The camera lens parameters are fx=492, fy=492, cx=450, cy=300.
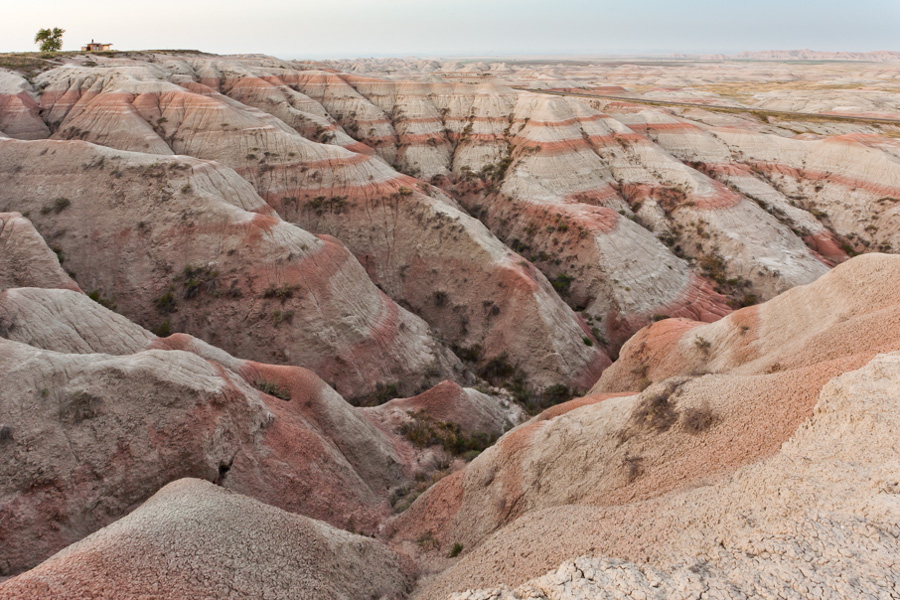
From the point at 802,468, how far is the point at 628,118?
208ft

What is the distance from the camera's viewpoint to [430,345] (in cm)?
3347

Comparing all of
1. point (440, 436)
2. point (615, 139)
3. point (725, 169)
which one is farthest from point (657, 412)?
point (725, 169)

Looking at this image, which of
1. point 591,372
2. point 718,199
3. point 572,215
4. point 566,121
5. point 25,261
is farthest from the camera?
point 566,121

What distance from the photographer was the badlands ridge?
10.6 m

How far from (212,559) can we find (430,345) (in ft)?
74.7

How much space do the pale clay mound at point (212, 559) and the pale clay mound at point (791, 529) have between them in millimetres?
4808

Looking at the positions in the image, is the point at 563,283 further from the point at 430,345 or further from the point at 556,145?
the point at 556,145

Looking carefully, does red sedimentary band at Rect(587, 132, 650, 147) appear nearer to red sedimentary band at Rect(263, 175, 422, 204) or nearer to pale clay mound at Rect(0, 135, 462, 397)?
red sedimentary band at Rect(263, 175, 422, 204)

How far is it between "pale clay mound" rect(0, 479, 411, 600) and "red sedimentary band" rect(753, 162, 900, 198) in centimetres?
6103

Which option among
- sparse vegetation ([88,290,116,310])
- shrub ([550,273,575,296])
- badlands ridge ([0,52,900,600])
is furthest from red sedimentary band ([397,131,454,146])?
sparse vegetation ([88,290,116,310])

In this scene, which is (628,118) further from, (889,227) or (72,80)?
(72,80)

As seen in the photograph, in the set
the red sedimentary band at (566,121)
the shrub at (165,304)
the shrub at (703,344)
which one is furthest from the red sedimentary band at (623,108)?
the shrub at (165,304)

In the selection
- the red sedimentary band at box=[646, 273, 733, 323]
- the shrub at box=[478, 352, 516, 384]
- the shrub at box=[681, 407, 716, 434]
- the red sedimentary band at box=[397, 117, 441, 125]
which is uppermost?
the red sedimentary band at box=[397, 117, 441, 125]

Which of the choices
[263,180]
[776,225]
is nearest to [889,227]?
[776,225]
